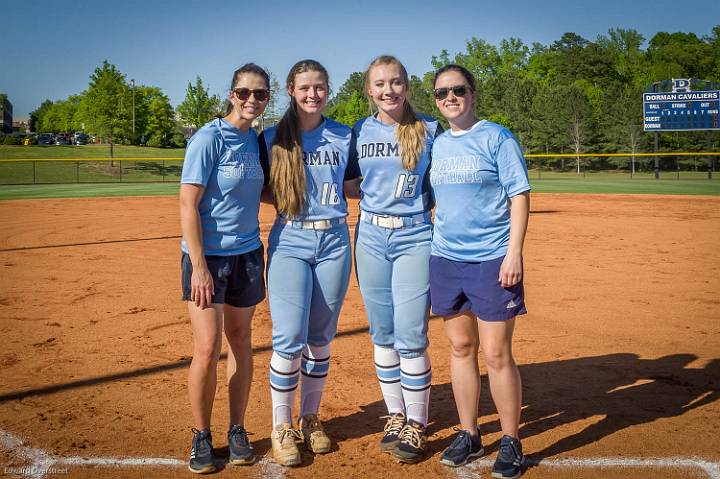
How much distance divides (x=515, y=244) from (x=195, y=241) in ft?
5.19

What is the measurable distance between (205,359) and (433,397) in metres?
1.80

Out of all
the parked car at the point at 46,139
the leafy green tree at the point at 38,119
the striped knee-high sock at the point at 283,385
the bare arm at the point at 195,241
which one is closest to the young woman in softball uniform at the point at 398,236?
the striped knee-high sock at the point at 283,385

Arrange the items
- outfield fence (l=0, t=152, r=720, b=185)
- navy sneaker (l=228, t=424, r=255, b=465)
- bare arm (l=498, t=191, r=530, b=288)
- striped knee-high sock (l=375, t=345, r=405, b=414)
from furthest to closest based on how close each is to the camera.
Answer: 1. outfield fence (l=0, t=152, r=720, b=185)
2. striped knee-high sock (l=375, t=345, r=405, b=414)
3. navy sneaker (l=228, t=424, r=255, b=465)
4. bare arm (l=498, t=191, r=530, b=288)

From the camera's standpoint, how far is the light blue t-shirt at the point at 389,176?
3467 mm

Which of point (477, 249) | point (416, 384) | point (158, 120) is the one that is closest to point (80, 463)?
point (416, 384)

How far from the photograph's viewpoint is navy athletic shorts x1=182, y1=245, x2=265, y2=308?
3.27 metres

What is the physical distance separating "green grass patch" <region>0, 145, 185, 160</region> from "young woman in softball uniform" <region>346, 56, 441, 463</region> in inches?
1600

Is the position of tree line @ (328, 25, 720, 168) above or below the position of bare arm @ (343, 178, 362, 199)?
above

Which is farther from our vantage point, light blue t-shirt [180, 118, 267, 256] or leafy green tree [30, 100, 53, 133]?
leafy green tree [30, 100, 53, 133]

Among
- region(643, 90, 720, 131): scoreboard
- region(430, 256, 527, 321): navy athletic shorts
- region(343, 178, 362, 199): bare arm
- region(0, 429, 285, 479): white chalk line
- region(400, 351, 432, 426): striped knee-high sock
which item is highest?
region(643, 90, 720, 131): scoreboard

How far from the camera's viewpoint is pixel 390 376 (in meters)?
3.62

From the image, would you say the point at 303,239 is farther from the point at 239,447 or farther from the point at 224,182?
the point at 239,447

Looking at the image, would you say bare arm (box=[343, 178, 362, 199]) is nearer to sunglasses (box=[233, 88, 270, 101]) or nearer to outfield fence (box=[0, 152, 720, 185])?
sunglasses (box=[233, 88, 270, 101])

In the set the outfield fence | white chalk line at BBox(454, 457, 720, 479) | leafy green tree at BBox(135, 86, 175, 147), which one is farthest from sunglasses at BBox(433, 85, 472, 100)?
leafy green tree at BBox(135, 86, 175, 147)
